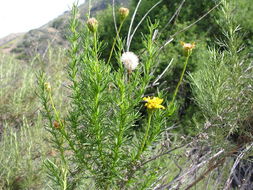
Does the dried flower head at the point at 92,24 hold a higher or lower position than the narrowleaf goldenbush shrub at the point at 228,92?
higher

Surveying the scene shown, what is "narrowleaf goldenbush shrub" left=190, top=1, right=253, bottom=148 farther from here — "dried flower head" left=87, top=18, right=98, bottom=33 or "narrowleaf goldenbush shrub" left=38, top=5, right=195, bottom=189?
"dried flower head" left=87, top=18, right=98, bottom=33

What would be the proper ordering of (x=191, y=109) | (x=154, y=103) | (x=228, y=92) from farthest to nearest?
1. (x=191, y=109)
2. (x=228, y=92)
3. (x=154, y=103)

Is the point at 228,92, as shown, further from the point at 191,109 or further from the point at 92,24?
the point at 191,109

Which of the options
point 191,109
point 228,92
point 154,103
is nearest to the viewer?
point 154,103

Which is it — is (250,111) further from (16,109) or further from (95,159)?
(16,109)

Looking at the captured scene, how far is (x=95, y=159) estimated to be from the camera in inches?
29.7

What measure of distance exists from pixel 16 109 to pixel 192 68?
3.07 m

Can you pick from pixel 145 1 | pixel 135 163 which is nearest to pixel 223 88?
pixel 135 163

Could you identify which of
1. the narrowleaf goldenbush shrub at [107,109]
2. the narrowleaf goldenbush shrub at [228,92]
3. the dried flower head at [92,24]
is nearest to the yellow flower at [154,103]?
the narrowleaf goldenbush shrub at [107,109]

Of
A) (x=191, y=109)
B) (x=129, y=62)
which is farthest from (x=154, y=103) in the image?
(x=191, y=109)

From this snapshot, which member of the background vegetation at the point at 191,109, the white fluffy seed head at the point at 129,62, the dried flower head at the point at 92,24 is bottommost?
the background vegetation at the point at 191,109

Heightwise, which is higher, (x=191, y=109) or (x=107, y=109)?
(x=107, y=109)

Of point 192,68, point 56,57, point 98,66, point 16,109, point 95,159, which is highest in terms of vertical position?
point 98,66

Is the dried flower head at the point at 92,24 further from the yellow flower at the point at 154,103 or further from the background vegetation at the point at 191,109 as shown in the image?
the yellow flower at the point at 154,103
